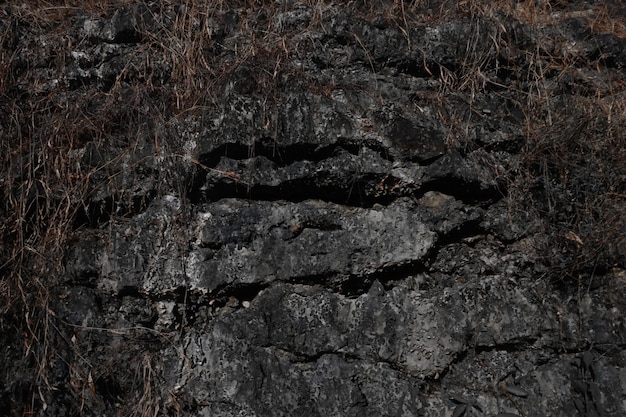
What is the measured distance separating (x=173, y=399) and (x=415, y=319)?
0.91 metres

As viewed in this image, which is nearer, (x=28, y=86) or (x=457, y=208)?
(x=457, y=208)

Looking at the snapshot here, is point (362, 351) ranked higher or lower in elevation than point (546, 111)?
lower

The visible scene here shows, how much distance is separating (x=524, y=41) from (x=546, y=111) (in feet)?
1.22

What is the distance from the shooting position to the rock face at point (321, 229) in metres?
2.36

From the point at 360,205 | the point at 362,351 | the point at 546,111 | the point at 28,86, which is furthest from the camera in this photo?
the point at 28,86

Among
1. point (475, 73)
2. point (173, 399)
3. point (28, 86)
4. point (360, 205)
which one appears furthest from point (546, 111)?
point (28, 86)

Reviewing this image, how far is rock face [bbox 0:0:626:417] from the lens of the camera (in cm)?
236

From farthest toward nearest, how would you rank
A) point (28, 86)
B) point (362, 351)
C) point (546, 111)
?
point (28, 86) → point (546, 111) → point (362, 351)

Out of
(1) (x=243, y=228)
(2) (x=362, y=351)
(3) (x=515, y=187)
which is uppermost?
(3) (x=515, y=187)

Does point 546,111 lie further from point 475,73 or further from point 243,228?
point 243,228

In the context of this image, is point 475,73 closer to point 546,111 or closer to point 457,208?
point 546,111

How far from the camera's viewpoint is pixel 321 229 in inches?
97.9

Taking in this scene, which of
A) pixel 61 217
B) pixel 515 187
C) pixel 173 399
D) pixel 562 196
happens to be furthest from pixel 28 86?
pixel 562 196

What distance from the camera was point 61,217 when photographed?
2.62 m
